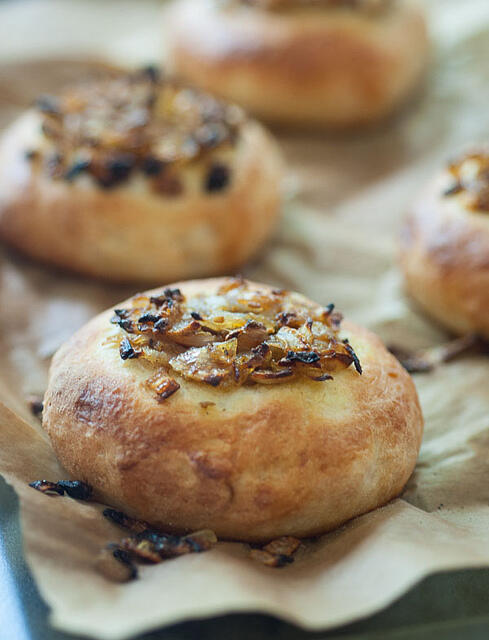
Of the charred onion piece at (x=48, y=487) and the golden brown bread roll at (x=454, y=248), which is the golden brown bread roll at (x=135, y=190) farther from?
the charred onion piece at (x=48, y=487)

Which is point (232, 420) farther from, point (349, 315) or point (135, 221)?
point (135, 221)

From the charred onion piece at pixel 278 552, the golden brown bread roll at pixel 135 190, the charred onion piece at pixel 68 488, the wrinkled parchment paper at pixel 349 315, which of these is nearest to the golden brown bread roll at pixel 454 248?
the wrinkled parchment paper at pixel 349 315

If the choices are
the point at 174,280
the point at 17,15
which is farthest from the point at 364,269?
the point at 17,15

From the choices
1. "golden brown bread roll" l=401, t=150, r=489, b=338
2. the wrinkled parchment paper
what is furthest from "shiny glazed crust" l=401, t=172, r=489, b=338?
the wrinkled parchment paper

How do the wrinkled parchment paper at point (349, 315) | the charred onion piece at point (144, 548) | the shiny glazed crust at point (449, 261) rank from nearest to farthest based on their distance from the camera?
the wrinkled parchment paper at point (349, 315) < the charred onion piece at point (144, 548) < the shiny glazed crust at point (449, 261)

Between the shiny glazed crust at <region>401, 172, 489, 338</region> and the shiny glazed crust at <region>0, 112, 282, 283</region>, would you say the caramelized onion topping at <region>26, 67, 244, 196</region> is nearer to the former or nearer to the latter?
the shiny glazed crust at <region>0, 112, 282, 283</region>

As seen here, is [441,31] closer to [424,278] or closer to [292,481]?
[424,278]
